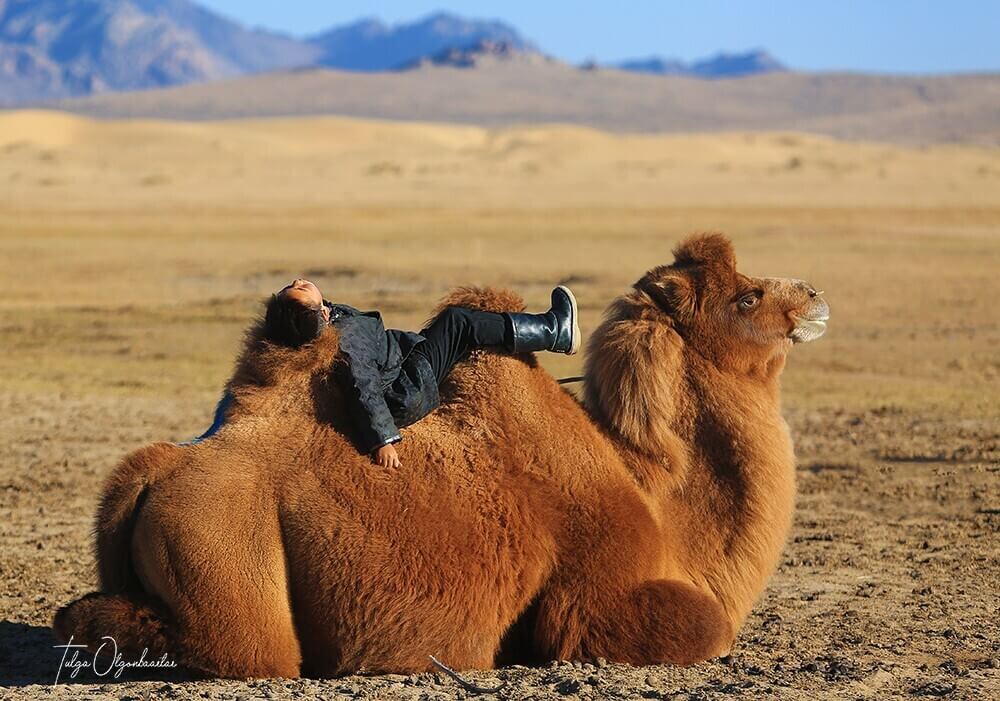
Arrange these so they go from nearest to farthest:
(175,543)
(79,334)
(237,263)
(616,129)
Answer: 1. (175,543)
2. (79,334)
3. (237,263)
4. (616,129)

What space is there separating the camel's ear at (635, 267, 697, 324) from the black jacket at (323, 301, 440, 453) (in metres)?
1.00

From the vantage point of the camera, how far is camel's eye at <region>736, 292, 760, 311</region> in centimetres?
650

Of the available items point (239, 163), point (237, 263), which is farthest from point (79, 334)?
point (239, 163)

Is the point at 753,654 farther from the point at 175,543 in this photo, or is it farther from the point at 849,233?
the point at 849,233

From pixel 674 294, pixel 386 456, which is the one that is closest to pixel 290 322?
pixel 386 456

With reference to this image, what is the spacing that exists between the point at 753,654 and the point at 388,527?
180cm

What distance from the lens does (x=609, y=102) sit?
177375 millimetres

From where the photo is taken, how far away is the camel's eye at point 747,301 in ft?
21.3

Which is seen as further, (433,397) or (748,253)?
(748,253)

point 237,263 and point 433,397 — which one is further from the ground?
point 433,397

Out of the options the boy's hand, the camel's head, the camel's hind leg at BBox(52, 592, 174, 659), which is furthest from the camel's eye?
the camel's hind leg at BBox(52, 592, 174, 659)

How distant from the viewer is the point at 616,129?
15725 cm
